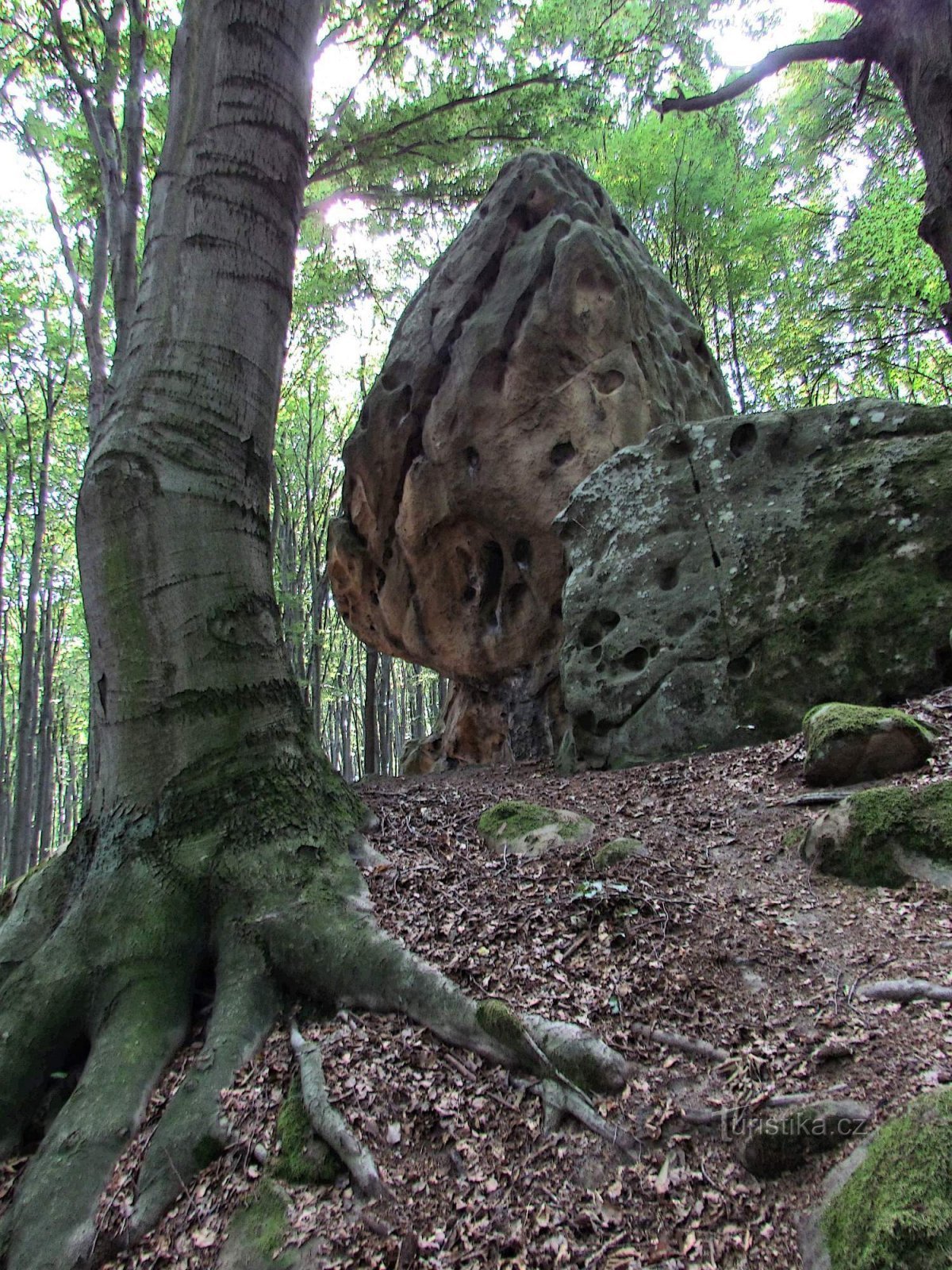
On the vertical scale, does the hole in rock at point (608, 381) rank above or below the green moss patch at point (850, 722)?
above

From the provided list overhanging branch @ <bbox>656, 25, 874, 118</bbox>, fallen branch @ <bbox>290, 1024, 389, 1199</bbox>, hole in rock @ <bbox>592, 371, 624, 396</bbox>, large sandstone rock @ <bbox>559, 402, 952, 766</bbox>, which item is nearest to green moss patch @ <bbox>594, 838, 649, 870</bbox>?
fallen branch @ <bbox>290, 1024, 389, 1199</bbox>

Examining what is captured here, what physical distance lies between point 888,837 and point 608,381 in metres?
7.73

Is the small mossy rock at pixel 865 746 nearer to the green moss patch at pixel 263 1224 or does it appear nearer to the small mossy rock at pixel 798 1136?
the small mossy rock at pixel 798 1136

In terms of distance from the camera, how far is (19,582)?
20.1 metres

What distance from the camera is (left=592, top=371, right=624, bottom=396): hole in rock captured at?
31.0ft

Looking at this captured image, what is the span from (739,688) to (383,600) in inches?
280

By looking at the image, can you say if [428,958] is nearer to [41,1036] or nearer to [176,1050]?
[176,1050]

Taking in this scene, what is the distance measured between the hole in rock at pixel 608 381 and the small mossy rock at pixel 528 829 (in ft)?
22.3

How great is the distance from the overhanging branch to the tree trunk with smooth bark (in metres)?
3.68

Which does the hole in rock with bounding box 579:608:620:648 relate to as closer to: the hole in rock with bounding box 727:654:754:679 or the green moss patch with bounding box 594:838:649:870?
the hole in rock with bounding box 727:654:754:679

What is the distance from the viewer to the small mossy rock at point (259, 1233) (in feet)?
5.82

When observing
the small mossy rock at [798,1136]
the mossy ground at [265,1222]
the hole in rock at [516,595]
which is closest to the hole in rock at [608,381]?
the hole in rock at [516,595]

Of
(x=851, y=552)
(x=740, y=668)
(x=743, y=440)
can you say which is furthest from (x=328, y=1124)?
(x=743, y=440)

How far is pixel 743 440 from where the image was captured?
6.69 m
